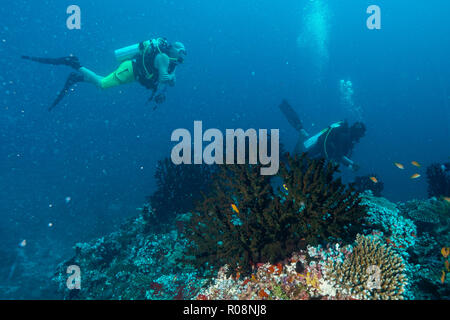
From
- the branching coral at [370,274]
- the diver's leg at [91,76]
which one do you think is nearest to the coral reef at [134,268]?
the branching coral at [370,274]

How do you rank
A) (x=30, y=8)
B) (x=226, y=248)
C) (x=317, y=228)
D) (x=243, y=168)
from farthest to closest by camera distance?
(x=30, y=8), (x=243, y=168), (x=226, y=248), (x=317, y=228)

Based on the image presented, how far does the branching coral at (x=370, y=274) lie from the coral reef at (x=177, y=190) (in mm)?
4463

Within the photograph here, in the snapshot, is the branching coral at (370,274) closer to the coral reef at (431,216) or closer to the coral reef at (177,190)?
the coral reef at (431,216)

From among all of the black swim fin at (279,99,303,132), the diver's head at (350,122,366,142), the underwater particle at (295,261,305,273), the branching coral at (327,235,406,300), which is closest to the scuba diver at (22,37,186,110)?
the black swim fin at (279,99,303,132)

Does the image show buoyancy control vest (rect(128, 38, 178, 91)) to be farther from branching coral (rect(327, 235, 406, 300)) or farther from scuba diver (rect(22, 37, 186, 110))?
branching coral (rect(327, 235, 406, 300))

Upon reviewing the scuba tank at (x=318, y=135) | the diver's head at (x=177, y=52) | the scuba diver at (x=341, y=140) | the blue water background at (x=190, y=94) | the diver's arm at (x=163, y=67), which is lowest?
the scuba diver at (x=341, y=140)

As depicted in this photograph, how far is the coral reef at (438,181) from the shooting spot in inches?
309

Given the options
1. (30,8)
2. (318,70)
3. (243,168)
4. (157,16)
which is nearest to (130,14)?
(157,16)

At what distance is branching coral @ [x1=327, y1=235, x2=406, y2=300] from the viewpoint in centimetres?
289

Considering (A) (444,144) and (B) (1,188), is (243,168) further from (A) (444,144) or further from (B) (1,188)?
(A) (444,144)

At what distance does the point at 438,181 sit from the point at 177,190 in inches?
352

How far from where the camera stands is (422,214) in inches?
199
